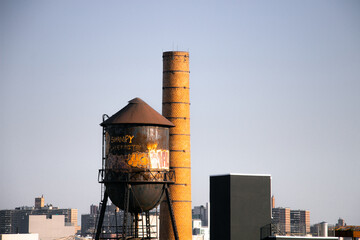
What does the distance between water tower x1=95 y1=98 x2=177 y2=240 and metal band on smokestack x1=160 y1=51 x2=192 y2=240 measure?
30.0ft

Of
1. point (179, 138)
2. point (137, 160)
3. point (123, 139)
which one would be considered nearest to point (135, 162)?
point (137, 160)

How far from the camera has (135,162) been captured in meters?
52.9

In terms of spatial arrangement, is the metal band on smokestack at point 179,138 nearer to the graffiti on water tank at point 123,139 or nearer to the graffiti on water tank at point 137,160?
the graffiti on water tank at point 137,160

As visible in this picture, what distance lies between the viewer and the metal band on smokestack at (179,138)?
209ft

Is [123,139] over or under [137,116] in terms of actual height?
under

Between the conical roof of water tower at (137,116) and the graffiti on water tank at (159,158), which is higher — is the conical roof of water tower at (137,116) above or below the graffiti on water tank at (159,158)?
above

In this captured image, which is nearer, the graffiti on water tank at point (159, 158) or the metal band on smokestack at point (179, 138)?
the graffiti on water tank at point (159, 158)

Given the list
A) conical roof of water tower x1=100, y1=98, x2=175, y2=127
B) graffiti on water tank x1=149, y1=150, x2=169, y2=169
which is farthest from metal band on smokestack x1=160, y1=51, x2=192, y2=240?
graffiti on water tank x1=149, y1=150, x2=169, y2=169

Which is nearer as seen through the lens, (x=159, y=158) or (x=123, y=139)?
(x=123, y=139)

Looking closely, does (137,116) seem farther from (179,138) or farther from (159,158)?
(179,138)

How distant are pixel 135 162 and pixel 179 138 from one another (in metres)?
11.7

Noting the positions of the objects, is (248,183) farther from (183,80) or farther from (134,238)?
(183,80)

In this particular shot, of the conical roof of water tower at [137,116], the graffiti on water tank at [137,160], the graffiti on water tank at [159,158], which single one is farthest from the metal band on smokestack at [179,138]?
Result: the graffiti on water tank at [137,160]

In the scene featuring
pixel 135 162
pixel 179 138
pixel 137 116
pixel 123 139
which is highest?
pixel 137 116
